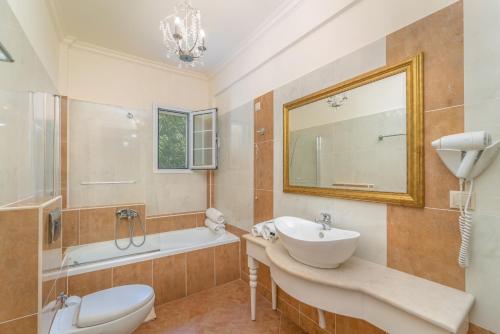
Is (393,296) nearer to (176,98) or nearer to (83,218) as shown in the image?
(83,218)

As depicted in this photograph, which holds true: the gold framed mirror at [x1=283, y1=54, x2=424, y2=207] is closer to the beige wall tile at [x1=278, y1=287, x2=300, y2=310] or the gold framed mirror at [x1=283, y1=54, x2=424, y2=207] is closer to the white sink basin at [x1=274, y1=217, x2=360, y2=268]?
the white sink basin at [x1=274, y1=217, x2=360, y2=268]

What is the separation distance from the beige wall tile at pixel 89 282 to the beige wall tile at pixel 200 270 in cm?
74

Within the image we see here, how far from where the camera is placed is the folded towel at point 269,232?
174cm

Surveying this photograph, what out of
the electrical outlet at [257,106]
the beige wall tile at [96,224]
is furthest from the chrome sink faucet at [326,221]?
the beige wall tile at [96,224]

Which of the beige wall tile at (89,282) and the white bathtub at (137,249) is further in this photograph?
the white bathtub at (137,249)

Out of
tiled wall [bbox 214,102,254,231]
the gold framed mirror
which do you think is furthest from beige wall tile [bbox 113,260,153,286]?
the gold framed mirror

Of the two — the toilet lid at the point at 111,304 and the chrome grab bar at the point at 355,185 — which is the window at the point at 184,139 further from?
the chrome grab bar at the point at 355,185

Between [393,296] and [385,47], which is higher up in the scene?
[385,47]

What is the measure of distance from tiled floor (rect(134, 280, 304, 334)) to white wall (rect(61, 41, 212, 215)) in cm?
126

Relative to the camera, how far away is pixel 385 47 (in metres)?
1.30

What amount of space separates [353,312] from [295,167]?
110cm

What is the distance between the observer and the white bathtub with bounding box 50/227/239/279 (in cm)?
201

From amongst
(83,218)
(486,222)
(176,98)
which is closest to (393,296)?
(486,222)

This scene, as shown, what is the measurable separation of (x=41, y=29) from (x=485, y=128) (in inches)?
114
